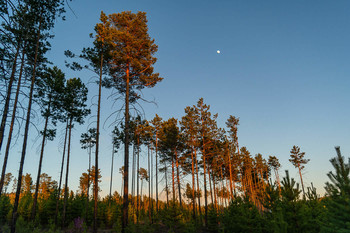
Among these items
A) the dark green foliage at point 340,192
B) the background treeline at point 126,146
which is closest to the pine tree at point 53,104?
the background treeline at point 126,146

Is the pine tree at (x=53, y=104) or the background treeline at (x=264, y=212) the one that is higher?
the pine tree at (x=53, y=104)

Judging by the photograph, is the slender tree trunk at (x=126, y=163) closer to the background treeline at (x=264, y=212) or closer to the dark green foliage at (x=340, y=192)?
the background treeline at (x=264, y=212)

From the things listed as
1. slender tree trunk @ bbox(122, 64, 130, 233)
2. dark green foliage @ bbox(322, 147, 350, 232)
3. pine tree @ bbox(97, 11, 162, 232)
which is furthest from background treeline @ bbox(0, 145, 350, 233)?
pine tree @ bbox(97, 11, 162, 232)

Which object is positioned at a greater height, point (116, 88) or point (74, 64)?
point (74, 64)

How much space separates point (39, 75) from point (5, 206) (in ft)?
53.2

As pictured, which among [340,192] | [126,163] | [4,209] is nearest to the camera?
[340,192]

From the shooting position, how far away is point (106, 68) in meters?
14.2

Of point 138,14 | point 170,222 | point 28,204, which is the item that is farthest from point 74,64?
point 28,204

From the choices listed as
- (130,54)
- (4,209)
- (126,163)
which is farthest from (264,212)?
(4,209)

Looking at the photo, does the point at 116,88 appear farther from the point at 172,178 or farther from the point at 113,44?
the point at 172,178

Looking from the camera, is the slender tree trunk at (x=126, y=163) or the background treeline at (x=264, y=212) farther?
the slender tree trunk at (x=126, y=163)

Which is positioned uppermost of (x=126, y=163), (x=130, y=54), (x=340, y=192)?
(x=130, y=54)

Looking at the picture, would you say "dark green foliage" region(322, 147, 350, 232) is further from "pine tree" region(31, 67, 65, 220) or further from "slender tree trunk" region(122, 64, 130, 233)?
"pine tree" region(31, 67, 65, 220)

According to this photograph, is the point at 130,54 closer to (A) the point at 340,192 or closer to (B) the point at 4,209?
(A) the point at 340,192
